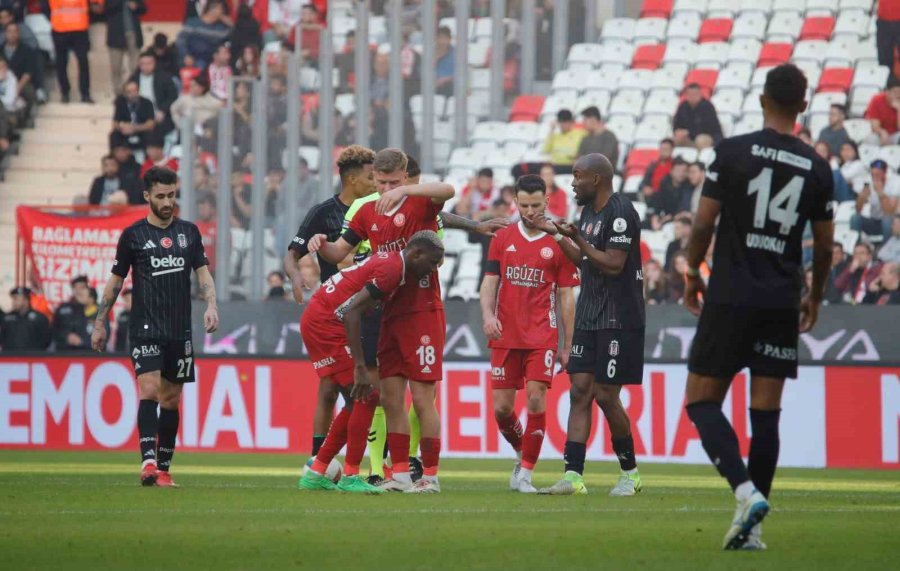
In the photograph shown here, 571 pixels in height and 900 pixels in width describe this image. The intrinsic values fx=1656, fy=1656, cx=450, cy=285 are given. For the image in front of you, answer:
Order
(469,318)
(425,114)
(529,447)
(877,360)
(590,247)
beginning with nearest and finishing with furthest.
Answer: (590,247)
(529,447)
(877,360)
(469,318)
(425,114)

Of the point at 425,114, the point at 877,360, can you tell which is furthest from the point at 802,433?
the point at 425,114

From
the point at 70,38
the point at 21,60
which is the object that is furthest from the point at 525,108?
the point at 21,60

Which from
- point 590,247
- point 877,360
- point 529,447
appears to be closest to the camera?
point 590,247

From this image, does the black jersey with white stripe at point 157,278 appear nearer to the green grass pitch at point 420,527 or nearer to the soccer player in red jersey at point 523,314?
the green grass pitch at point 420,527

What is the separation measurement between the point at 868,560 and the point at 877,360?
9.88 meters

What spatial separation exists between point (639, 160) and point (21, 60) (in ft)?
37.6

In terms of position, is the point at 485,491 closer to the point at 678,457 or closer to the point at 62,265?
the point at 678,457

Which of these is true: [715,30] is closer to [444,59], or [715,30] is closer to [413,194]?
[444,59]

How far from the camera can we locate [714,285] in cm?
789

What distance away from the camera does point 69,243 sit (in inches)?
883

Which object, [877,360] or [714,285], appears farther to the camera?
[877,360]

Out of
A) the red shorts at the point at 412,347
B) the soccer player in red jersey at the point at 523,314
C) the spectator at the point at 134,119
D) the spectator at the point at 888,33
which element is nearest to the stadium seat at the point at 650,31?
the spectator at the point at 888,33

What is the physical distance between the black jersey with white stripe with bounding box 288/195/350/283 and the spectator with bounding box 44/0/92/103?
16.5 m

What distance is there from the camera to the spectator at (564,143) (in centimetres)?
2206
